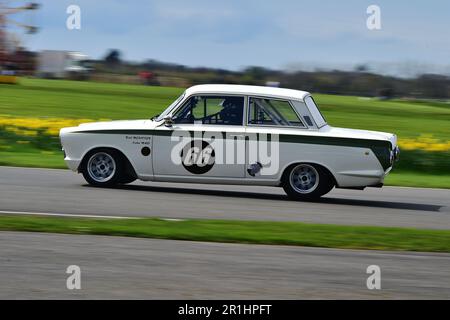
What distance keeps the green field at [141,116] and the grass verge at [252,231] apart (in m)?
7.10

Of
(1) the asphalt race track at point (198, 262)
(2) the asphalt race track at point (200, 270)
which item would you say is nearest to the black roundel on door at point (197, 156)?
(1) the asphalt race track at point (198, 262)

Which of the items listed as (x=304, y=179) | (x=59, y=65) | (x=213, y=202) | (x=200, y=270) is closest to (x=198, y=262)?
(x=200, y=270)

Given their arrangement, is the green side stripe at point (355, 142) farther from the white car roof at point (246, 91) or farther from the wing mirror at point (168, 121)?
the white car roof at point (246, 91)

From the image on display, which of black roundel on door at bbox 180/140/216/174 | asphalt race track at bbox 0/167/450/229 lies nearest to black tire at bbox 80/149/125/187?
asphalt race track at bbox 0/167/450/229

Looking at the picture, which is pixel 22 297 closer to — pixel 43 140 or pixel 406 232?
pixel 406 232

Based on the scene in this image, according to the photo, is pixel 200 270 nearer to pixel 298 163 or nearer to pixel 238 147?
pixel 238 147

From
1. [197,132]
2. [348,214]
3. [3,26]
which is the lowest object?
[348,214]

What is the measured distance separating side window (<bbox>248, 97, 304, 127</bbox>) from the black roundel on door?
79 centimetres

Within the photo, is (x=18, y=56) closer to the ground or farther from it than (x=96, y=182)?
farther from it

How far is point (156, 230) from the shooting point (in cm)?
963

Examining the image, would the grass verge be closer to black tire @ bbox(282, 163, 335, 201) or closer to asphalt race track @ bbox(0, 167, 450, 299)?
asphalt race track @ bbox(0, 167, 450, 299)

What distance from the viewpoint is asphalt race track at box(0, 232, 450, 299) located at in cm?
686

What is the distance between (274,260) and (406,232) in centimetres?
272
